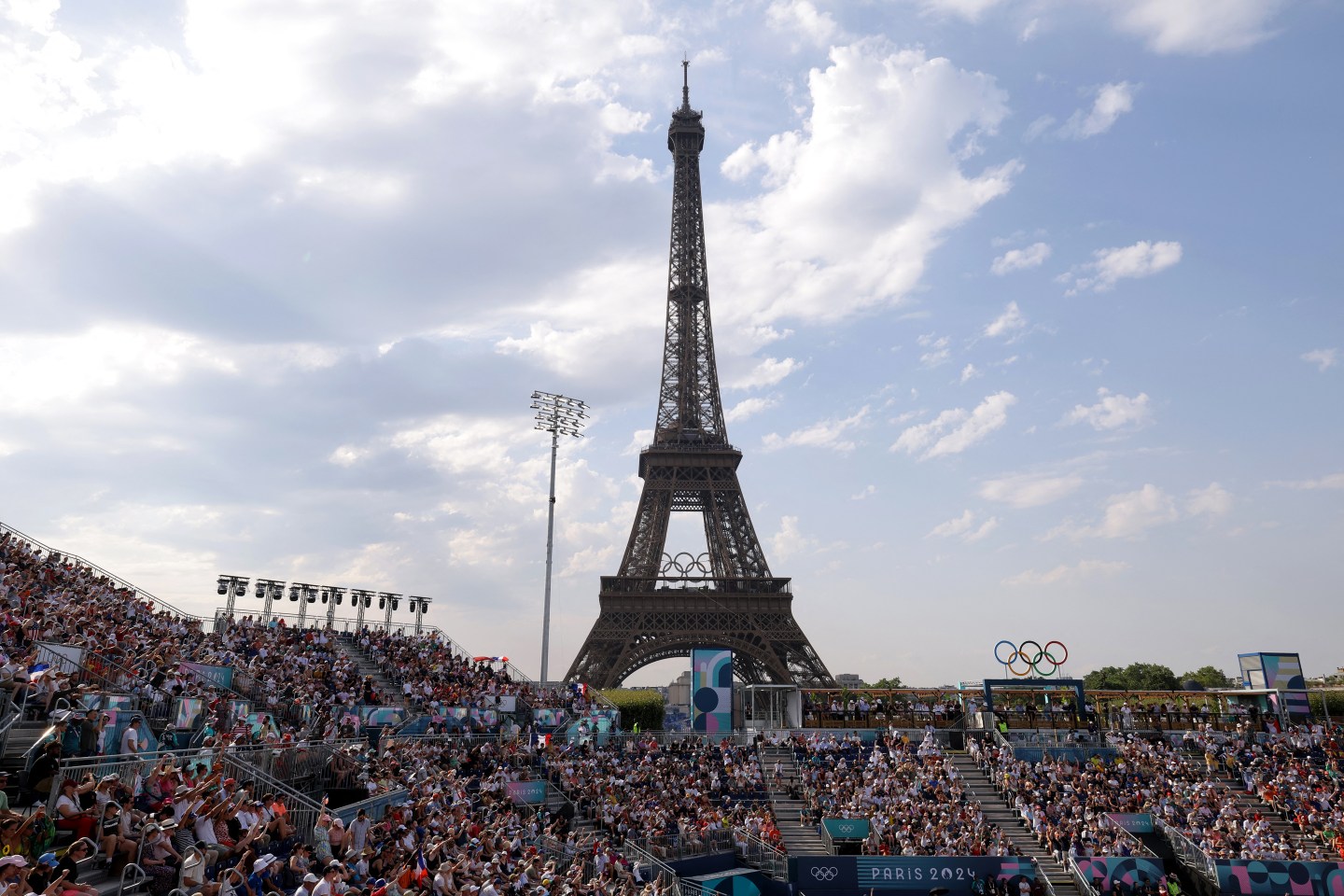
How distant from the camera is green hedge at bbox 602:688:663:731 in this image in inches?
1586

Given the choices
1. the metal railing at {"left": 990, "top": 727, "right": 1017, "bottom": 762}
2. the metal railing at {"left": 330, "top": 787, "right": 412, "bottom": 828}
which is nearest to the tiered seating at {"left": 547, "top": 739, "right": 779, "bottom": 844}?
the metal railing at {"left": 330, "top": 787, "right": 412, "bottom": 828}

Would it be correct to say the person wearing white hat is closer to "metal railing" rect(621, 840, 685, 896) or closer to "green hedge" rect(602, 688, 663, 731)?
"metal railing" rect(621, 840, 685, 896)

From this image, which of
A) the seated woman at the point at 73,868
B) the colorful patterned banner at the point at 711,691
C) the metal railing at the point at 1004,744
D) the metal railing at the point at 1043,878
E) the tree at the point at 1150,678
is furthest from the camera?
the tree at the point at 1150,678

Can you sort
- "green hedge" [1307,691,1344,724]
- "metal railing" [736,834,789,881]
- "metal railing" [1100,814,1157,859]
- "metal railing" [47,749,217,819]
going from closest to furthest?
1. "metal railing" [47,749,217,819]
2. "metal railing" [736,834,789,881]
3. "metal railing" [1100,814,1157,859]
4. "green hedge" [1307,691,1344,724]

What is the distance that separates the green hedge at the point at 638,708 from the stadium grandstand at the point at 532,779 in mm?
3507

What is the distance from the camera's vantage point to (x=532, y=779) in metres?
26.0

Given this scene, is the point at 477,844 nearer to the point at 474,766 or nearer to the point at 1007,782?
the point at 474,766

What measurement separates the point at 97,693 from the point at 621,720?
1066 inches

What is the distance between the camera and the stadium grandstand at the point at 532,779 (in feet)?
39.0

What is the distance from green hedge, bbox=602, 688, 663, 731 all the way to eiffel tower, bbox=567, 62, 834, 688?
6.78 meters

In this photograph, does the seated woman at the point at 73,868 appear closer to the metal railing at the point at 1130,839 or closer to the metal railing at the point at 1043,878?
the metal railing at the point at 1043,878

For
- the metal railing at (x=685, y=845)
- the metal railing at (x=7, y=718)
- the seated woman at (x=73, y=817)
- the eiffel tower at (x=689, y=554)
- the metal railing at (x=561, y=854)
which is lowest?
the metal railing at (x=685, y=845)

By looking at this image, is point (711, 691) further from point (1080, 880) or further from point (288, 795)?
point (288, 795)

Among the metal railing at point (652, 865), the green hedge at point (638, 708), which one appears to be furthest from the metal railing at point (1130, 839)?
the green hedge at point (638, 708)
